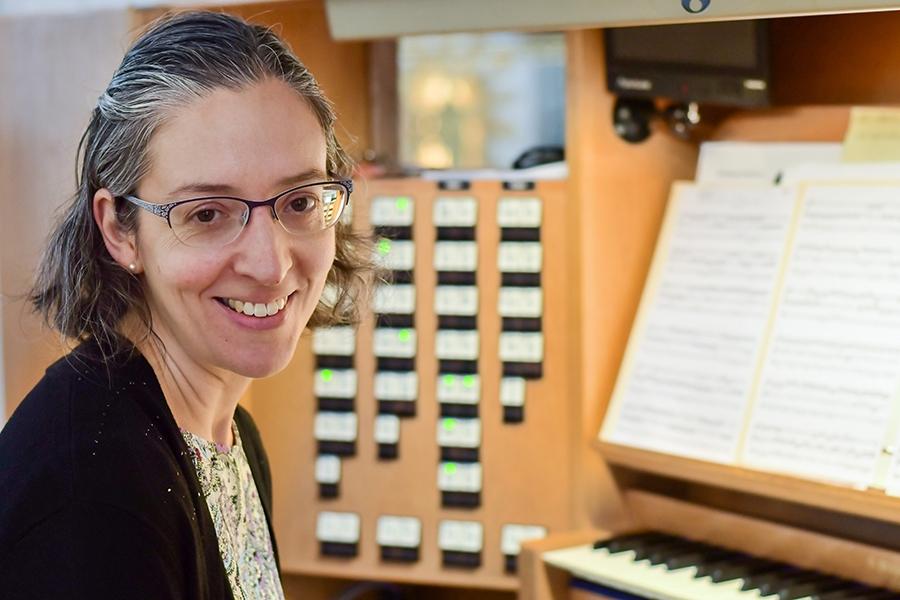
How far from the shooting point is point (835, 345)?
2.13m

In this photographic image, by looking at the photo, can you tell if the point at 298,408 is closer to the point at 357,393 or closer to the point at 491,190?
the point at 357,393

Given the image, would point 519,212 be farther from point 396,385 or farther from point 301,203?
point 301,203

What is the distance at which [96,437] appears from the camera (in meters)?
1.25

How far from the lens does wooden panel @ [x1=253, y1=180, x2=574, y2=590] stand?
8.16ft

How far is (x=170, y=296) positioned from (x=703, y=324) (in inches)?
48.5

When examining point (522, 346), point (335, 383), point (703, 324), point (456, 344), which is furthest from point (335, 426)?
point (703, 324)

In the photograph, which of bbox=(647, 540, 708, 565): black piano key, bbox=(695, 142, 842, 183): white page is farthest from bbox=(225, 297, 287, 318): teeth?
bbox=(695, 142, 842, 183): white page

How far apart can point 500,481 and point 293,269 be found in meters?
1.17

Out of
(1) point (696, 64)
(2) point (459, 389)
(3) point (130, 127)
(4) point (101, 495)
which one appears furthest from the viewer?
(2) point (459, 389)

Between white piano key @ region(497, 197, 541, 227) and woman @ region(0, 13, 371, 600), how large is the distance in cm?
97

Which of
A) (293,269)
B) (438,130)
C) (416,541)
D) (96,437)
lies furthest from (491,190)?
(438,130)

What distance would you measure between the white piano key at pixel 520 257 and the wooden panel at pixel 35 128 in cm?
86

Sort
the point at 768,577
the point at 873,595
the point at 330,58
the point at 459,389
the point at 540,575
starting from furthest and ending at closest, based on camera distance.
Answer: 1. the point at 330,58
2. the point at 459,389
3. the point at 540,575
4. the point at 768,577
5. the point at 873,595

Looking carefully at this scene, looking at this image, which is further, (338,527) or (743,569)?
(338,527)
